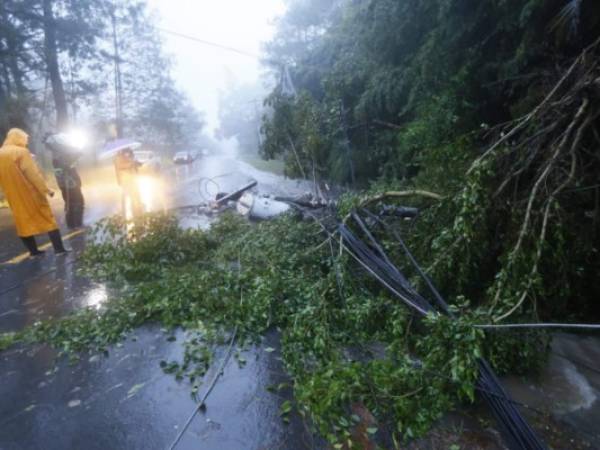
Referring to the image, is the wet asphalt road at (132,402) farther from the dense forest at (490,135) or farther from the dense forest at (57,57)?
the dense forest at (57,57)

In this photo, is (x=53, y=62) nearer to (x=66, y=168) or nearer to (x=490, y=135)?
(x=66, y=168)

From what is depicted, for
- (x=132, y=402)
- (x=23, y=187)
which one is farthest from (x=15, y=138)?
(x=132, y=402)

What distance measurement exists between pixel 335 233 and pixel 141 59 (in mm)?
39196

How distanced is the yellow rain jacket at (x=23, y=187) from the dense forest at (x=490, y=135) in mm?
3760

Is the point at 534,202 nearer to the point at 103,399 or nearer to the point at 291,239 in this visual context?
the point at 291,239

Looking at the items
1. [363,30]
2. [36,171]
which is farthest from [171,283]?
[363,30]

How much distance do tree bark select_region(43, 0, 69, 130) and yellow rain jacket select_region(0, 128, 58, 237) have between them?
14.8 meters

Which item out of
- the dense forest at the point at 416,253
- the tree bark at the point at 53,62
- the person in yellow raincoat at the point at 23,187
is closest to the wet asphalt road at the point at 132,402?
the dense forest at the point at 416,253

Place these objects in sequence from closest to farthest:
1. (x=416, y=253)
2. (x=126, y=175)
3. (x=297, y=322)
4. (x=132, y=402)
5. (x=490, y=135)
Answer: (x=132, y=402) < (x=297, y=322) < (x=416, y=253) < (x=490, y=135) < (x=126, y=175)

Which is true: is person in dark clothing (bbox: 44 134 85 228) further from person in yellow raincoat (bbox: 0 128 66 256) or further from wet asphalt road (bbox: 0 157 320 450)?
wet asphalt road (bbox: 0 157 320 450)

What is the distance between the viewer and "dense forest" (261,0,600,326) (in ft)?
10.1

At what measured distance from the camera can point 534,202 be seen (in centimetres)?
313

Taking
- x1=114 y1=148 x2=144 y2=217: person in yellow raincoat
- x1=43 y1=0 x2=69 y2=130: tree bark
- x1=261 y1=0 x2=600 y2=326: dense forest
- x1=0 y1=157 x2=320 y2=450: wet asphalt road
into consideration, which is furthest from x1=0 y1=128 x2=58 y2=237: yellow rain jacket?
x1=43 y1=0 x2=69 y2=130: tree bark

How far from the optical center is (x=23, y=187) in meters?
5.47
